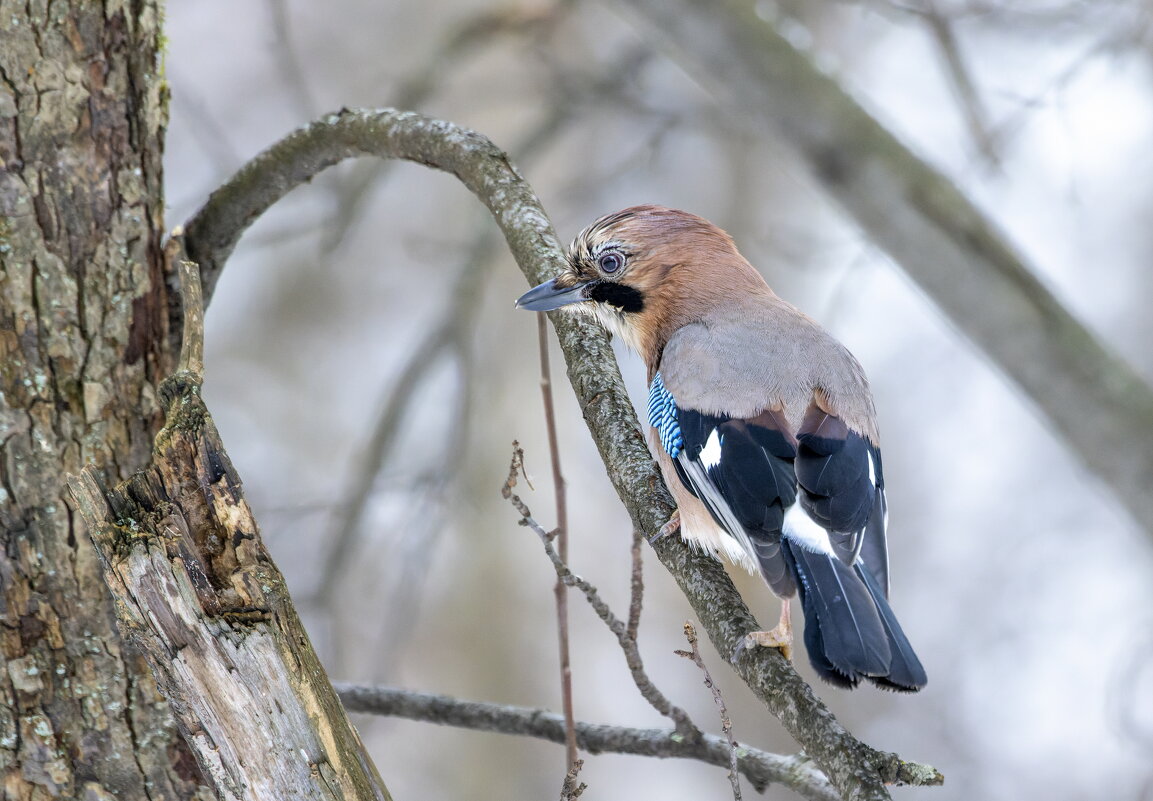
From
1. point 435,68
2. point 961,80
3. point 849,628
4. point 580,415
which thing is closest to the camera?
point 849,628

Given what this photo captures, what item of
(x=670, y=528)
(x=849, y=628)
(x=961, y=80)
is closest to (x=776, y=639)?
(x=849, y=628)

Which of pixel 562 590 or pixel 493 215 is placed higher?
pixel 493 215

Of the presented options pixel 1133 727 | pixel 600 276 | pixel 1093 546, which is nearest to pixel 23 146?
pixel 600 276

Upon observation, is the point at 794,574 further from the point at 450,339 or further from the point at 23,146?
the point at 450,339

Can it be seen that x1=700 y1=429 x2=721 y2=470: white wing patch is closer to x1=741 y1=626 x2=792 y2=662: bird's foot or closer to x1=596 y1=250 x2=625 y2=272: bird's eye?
x1=741 y1=626 x2=792 y2=662: bird's foot

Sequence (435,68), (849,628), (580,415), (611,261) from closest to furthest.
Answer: (849,628) < (611,261) < (435,68) < (580,415)

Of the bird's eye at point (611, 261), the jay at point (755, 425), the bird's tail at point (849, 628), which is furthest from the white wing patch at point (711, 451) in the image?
the bird's eye at point (611, 261)

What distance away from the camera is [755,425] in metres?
2.30

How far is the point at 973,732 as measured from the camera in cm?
653

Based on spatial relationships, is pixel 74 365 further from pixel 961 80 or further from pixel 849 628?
pixel 961 80

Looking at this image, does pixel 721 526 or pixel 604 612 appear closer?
pixel 604 612

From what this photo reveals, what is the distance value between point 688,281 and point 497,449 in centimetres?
414

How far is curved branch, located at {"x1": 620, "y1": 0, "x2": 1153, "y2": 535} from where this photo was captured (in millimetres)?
3074

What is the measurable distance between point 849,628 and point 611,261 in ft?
4.55
